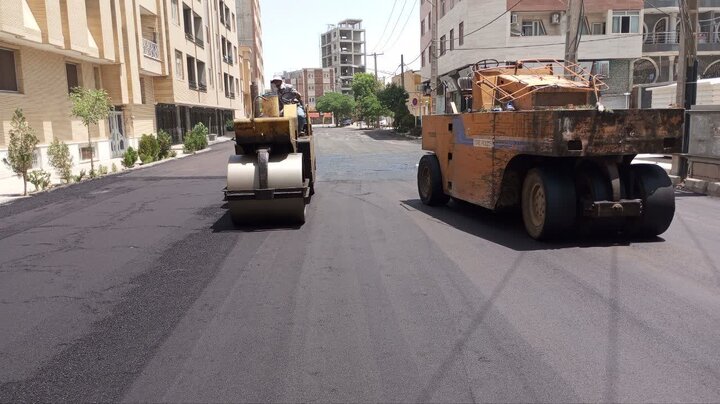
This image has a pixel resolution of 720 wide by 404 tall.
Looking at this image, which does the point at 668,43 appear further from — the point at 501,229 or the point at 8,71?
the point at 8,71

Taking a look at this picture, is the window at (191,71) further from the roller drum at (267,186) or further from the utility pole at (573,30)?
the roller drum at (267,186)

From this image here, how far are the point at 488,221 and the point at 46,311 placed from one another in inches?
263

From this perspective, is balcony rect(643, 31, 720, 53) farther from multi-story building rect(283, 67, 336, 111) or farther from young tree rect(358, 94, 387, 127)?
multi-story building rect(283, 67, 336, 111)

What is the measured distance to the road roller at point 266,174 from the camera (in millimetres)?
9180

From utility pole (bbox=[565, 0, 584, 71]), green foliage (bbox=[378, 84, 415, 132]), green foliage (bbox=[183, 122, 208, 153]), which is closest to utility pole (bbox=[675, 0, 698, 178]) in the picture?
utility pole (bbox=[565, 0, 584, 71])

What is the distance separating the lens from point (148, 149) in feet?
84.1

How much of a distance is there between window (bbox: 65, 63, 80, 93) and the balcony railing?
20.4 feet

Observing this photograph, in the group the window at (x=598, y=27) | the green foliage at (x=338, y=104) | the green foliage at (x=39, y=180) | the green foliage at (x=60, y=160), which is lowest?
the green foliage at (x=39, y=180)

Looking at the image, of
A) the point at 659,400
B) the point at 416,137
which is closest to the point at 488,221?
the point at 659,400

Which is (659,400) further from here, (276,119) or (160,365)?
(276,119)

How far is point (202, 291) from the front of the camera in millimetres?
6109

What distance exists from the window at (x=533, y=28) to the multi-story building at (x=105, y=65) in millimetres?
22544

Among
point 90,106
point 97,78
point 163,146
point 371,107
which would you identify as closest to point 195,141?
point 163,146

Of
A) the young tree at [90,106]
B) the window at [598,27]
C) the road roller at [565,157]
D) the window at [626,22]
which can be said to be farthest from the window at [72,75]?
the window at [626,22]
